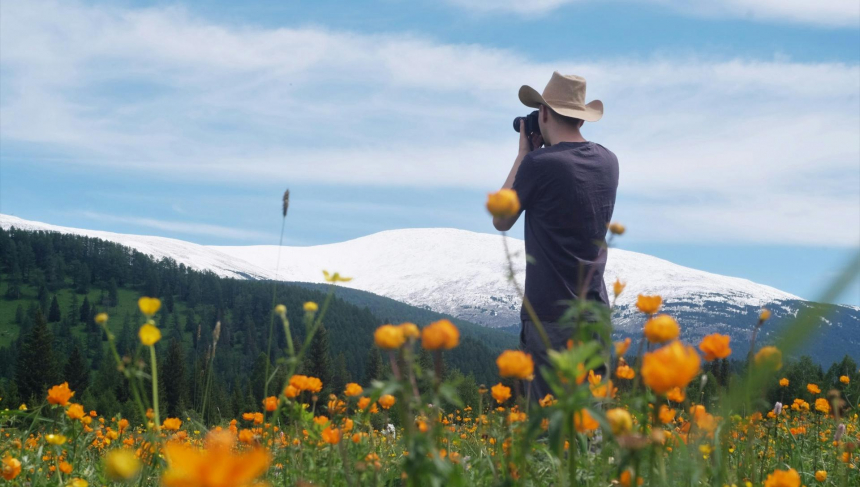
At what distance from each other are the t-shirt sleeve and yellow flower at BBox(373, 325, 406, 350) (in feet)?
8.88

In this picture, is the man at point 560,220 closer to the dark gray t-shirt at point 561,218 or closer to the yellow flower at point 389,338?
the dark gray t-shirt at point 561,218

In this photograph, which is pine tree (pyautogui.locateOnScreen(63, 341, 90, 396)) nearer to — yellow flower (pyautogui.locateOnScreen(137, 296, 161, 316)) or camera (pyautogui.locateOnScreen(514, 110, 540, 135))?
camera (pyautogui.locateOnScreen(514, 110, 540, 135))

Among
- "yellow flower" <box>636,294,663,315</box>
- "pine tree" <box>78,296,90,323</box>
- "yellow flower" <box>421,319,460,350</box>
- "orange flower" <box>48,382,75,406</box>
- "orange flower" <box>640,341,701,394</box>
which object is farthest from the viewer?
"pine tree" <box>78,296,90,323</box>

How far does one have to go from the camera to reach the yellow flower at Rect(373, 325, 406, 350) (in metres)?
1.23

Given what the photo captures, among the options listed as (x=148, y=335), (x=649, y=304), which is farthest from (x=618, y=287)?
(x=148, y=335)

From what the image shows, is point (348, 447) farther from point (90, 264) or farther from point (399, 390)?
point (90, 264)

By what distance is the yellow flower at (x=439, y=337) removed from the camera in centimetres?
122

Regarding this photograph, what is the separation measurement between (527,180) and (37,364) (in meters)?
72.3

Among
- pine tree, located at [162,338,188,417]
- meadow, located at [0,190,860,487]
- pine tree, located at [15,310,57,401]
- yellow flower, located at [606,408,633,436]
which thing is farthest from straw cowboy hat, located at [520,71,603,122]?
pine tree, located at [15,310,57,401]

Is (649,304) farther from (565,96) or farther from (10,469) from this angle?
(565,96)

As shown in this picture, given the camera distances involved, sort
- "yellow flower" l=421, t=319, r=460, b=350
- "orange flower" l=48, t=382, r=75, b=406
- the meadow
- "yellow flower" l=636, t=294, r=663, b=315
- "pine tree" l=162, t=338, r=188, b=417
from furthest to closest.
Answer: "pine tree" l=162, t=338, r=188, b=417, "orange flower" l=48, t=382, r=75, b=406, "yellow flower" l=636, t=294, r=663, b=315, "yellow flower" l=421, t=319, r=460, b=350, the meadow

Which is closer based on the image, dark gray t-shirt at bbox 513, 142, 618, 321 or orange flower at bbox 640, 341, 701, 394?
orange flower at bbox 640, 341, 701, 394

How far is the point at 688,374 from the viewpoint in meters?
1.03

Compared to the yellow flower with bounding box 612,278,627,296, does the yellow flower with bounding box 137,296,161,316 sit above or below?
below
